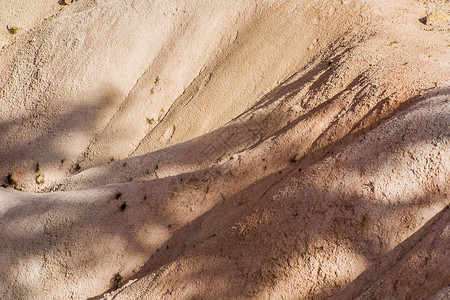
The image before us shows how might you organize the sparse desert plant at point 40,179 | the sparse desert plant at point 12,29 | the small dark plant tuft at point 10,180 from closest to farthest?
the sparse desert plant at point 40,179
the small dark plant tuft at point 10,180
the sparse desert plant at point 12,29

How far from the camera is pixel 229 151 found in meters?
5.74

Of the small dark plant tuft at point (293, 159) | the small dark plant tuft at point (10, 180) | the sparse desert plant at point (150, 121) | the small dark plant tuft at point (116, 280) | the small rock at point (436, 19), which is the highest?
the small dark plant tuft at point (10, 180)

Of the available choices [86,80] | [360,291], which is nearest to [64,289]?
[360,291]

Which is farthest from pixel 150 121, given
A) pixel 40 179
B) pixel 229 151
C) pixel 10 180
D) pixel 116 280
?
pixel 116 280

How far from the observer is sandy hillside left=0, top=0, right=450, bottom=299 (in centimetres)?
330

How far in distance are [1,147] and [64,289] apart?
5217 millimetres

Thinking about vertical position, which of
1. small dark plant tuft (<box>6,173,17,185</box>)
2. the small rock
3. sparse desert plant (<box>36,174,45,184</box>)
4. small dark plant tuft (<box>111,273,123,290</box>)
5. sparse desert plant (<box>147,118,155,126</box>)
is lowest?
the small rock

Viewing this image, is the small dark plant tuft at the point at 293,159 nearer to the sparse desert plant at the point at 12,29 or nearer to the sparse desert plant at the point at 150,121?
the sparse desert plant at the point at 150,121

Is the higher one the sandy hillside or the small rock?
the sandy hillside

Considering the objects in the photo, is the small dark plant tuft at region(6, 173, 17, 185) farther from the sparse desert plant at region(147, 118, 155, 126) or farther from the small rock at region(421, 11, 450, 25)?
the small rock at region(421, 11, 450, 25)

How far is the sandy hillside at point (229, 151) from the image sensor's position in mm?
3301

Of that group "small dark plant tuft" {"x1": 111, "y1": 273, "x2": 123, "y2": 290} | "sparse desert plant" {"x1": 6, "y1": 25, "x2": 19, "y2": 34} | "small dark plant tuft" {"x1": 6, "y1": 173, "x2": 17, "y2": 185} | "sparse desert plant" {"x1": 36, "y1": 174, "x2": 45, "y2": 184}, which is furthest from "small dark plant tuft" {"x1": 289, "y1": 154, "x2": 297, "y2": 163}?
"sparse desert plant" {"x1": 6, "y1": 25, "x2": 19, "y2": 34}

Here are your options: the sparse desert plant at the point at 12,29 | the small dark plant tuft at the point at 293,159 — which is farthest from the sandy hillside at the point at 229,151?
the sparse desert plant at the point at 12,29

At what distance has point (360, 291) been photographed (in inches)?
121
